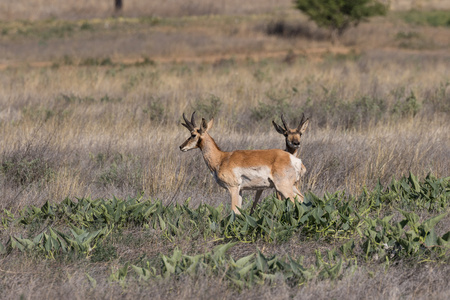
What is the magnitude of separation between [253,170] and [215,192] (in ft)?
5.80

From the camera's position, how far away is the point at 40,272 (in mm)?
4676

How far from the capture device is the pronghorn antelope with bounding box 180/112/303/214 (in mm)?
5805

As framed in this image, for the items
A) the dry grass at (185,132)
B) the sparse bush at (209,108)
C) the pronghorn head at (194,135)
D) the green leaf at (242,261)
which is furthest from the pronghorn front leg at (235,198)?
the sparse bush at (209,108)

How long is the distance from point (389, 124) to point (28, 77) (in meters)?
11.0

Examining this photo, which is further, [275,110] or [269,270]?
[275,110]

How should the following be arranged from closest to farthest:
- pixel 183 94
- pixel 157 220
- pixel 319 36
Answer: pixel 157 220, pixel 183 94, pixel 319 36

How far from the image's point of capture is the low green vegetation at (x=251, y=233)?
4.48m

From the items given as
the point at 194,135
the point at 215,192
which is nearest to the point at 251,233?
the point at 194,135

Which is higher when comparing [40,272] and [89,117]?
[40,272]

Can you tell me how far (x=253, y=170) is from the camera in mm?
5852

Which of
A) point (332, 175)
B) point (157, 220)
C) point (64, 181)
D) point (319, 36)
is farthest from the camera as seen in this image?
point (319, 36)

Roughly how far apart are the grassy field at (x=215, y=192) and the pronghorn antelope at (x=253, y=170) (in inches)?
9.0

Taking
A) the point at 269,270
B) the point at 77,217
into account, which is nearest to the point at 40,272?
the point at 77,217

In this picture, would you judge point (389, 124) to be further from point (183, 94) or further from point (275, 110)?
point (183, 94)
